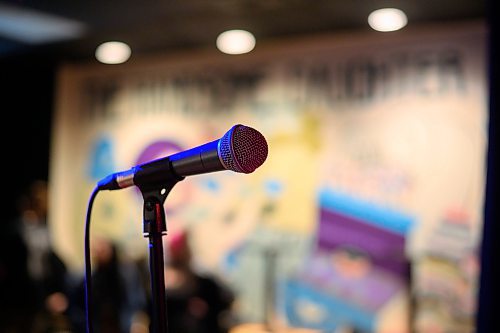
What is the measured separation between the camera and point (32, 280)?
489 centimetres

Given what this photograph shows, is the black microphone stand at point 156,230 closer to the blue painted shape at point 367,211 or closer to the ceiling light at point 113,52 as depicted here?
the blue painted shape at point 367,211

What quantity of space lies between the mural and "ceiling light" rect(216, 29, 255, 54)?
142 mm

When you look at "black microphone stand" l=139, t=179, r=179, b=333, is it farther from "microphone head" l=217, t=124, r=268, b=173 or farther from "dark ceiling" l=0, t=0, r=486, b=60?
"dark ceiling" l=0, t=0, r=486, b=60

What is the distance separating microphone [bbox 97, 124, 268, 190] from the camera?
1.16m

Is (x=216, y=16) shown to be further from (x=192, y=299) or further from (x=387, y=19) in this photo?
(x=192, y=299)

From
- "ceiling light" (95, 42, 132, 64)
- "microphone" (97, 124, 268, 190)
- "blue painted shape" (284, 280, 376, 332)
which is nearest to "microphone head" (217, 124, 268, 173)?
"microphone" (97, 124, 268, 190)

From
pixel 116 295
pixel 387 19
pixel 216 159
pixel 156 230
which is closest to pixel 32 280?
pixel 116 295

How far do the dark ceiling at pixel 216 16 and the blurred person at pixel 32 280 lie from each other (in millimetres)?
1463

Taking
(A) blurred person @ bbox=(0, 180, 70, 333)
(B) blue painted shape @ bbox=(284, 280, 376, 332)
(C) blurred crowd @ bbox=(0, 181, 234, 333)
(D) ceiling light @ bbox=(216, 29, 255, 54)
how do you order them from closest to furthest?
(B) blue painted shape @ bbox=(284, 280, 376, 332), (D) ceiling light @ bbox=(216, 29, 255, 54), (C) blurred crowd @ bbox=(0, 181, 234, 333), (A) blurred person @ bbox=(0, 180, 70, 333)

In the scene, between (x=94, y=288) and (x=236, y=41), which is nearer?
(x=236, y=41)

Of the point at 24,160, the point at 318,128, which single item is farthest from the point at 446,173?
the point at 24,160

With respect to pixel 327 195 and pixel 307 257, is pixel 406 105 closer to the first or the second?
pixel 327 195

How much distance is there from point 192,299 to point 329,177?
1.11m

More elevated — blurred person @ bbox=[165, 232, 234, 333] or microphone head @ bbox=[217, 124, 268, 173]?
microphone head @ bbox=[217, 124, 268, 173]
